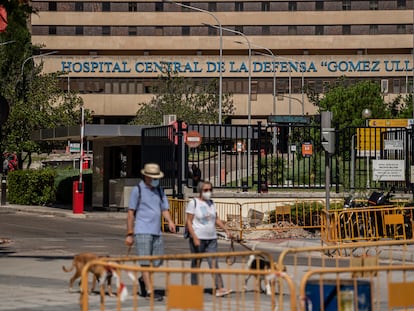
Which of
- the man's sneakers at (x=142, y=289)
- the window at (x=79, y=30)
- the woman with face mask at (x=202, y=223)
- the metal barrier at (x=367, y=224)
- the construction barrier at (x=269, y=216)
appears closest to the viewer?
the man's sneakers at (x=142, y=289)

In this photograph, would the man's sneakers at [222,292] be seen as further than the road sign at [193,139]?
No

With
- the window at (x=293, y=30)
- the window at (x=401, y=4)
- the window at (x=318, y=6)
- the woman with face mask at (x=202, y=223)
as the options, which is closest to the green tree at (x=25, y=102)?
the woman with face mask at (x=202, y=223)

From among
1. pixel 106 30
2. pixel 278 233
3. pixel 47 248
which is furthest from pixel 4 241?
pixel 106 30

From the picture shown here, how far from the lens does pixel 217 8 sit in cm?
10512

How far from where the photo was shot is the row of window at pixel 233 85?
338 feet

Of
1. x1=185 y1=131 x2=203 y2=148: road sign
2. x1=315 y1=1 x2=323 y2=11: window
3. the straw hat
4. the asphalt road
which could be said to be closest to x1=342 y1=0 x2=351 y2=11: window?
x1=315 y1=1 x2=323 y2=11: window

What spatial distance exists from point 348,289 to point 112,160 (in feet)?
100

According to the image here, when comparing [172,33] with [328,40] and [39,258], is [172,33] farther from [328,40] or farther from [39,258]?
[39,258]

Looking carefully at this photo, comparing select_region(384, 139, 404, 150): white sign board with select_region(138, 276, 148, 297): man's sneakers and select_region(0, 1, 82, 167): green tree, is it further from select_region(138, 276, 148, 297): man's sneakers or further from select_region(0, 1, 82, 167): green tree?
select_region(0, 1, 82, 167): green tree

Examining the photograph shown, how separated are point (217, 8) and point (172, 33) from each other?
5.01 meters

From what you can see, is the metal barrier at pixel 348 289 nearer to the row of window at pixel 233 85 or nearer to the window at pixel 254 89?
the row of window at pixel 233 85

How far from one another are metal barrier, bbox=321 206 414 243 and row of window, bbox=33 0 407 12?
269 feet

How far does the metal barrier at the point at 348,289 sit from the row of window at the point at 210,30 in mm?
95849

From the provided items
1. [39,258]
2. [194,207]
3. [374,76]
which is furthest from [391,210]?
[374,76]
